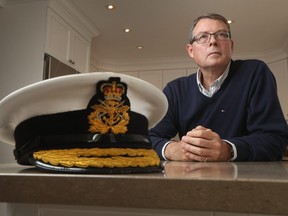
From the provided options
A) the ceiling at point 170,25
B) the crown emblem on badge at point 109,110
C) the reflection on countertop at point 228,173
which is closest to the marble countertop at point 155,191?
the reflection on countertop at point 228,173

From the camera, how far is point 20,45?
2.79 m

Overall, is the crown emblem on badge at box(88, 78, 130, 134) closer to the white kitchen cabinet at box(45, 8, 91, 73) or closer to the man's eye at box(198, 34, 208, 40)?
the man's eye at box(198, 34, 208, 40)

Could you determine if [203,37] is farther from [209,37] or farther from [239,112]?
[239,112]

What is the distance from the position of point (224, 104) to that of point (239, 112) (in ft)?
0.21

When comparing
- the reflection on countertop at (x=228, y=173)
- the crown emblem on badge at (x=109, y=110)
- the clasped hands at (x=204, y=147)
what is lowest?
the reflection on countertop at (x=228, y=173)

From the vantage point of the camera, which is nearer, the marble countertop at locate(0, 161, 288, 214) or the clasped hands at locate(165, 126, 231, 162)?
the marble countertop at locate(0, 161, 288, 214)

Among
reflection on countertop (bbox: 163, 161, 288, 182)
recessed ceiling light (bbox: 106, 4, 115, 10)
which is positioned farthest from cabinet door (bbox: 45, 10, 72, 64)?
reflection on countertop (bbox: 163, 161, 288, 182)

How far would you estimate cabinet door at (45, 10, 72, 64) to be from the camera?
2.78 m

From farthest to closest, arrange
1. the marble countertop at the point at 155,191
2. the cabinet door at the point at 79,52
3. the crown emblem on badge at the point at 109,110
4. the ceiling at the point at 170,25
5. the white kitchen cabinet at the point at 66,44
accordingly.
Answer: the cabinet door at the point at 79,52
the ceiling at the point at 170,25
the white kitchen cabinet at the point at 66,44
the crown emblem on badge at the point at 109,110
the marble countertop at the point at 155,191

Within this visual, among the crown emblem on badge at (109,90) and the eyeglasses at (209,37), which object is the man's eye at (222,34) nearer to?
the eyeglasses at (209,37)

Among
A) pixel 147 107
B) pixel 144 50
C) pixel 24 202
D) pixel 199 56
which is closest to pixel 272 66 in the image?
pixel 144 50

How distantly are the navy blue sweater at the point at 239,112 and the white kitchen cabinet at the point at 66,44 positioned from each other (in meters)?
1.92

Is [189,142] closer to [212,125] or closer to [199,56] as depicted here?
[212,125]

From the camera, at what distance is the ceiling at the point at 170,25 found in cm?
299
